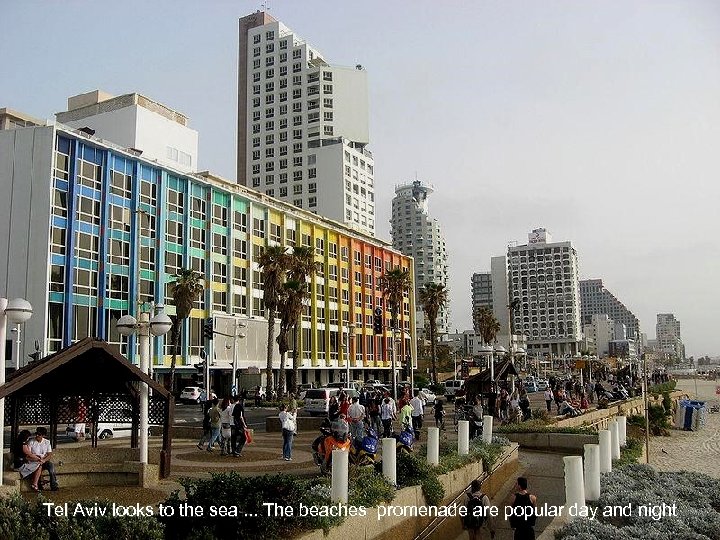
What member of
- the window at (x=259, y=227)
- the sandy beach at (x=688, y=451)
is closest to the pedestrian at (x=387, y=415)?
the sandy beach at (x=688, y=451)

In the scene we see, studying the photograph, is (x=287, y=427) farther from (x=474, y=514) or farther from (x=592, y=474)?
(x=592, y=474)

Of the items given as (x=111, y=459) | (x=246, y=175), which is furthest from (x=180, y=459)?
(x=246, y=175)

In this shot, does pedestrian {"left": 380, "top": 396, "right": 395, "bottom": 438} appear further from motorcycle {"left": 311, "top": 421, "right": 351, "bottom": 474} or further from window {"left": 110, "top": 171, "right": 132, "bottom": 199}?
window {"left": 110, "top": 171, "right": 132, "bottom": 199}

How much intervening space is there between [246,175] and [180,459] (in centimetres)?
10291

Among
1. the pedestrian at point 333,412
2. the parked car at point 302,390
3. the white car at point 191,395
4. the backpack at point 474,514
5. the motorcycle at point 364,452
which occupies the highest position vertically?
the pedestrian at point 333,412

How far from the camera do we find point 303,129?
370 ft

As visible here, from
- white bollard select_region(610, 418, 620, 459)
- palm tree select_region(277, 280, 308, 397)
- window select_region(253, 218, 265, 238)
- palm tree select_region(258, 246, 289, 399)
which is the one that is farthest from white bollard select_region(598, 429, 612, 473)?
window select_region(253, 218, 265, 238)

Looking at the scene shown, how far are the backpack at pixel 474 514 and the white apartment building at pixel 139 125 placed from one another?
59.1m

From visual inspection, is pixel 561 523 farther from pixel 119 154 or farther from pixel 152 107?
pixel 152 107

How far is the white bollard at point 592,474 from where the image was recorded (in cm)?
1206

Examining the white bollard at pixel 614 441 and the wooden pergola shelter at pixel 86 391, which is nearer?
the wooden pergola shelter at pixel 86 391

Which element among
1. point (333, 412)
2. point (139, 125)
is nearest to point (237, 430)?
point (333, 412)

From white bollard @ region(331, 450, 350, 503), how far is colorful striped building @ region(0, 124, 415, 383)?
93.3 ft

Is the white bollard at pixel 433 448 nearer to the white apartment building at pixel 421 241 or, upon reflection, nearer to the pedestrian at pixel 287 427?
the pedestrian at pixel 287 427
